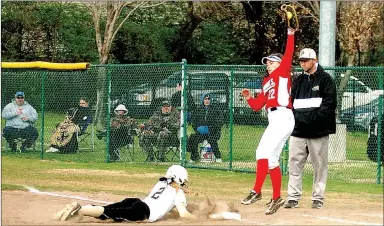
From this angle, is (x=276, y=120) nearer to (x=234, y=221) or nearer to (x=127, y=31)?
(x=234, y=221)

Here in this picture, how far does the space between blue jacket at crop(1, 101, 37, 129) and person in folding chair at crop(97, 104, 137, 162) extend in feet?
7.73

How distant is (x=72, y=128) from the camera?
22.5 metres

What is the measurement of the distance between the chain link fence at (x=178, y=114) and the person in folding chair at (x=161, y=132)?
0.02m

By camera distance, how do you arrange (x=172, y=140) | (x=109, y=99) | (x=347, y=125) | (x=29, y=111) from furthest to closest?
(x=29, y=111) < (x=109, y=99) < (x=172, y=140) < (x=347, y=125)

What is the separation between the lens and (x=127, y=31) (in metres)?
37.2

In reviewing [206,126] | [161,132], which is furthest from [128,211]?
[161,132]

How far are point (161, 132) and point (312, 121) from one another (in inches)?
299

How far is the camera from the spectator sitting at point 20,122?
2292 cm

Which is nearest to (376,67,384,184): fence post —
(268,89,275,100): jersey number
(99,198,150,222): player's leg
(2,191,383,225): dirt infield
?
(2,191,383,225): dirt infield

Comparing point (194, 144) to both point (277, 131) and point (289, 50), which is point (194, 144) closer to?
point (277, 131)

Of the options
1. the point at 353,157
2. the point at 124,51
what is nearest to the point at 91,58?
the point at 124,51

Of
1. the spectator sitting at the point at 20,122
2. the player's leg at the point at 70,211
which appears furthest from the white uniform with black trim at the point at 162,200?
the spectator sitting at the point at 20,122

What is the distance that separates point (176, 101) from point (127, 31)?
56.6 feet

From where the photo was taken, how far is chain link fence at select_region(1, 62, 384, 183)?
59.5 ft
